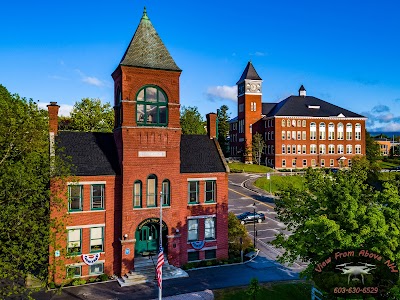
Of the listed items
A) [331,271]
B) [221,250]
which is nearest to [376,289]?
[331,271]

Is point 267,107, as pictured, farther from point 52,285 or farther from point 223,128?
point 52,285

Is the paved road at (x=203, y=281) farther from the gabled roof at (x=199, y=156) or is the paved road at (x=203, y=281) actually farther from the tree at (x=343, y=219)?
the tree at (x=343, y=219)

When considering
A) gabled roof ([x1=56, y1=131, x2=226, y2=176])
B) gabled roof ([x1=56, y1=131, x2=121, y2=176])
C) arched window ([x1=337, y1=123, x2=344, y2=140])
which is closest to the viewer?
gabled roof ([x1=56, y1=131, x2=121, y2=176])

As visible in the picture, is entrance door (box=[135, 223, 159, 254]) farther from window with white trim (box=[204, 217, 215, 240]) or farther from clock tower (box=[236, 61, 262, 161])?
clock tower (box=[236, 61, 262, 161])

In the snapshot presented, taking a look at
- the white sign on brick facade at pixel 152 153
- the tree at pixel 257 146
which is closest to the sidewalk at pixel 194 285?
the white sign on brick facade at pixel 152 153

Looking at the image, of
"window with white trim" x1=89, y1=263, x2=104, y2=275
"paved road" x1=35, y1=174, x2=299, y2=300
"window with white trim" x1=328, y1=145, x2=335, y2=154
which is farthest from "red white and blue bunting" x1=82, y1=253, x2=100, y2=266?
"window with white trim" x1=328, y1=145, x2=335, y2=154
